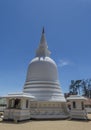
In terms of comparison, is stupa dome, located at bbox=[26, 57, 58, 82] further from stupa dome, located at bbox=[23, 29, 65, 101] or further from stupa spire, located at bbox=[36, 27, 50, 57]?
stupa spire, located at bbox=[36, 27, 50, 57]

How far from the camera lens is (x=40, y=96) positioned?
23.0 meters

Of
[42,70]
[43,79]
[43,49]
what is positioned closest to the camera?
[43,79]

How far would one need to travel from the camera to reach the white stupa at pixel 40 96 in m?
19.4

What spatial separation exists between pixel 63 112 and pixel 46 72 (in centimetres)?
732

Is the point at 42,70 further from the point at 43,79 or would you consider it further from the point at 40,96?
the point at 40,96

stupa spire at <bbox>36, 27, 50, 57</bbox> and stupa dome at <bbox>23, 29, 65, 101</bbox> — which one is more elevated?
stupa spire at <bbox>36, 27, 50, 57</bbox>

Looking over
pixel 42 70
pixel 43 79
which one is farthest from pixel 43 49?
pixel 43 79

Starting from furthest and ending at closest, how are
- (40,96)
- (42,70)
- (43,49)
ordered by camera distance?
1. (43,49)
2. (42,70)
3. (40,96)

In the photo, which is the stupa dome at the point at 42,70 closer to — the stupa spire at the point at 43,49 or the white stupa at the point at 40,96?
the white stupa at the point at 40,96

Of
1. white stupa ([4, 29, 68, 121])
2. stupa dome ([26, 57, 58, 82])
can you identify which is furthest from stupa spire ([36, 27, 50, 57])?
stupa dome ([26, 57, 58, 82])

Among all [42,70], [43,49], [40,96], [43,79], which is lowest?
[40,96]

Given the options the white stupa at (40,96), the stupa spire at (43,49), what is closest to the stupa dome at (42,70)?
the white stupa at (40,96)

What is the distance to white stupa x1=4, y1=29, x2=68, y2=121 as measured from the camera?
19406 mm

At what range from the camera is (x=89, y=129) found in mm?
13945
